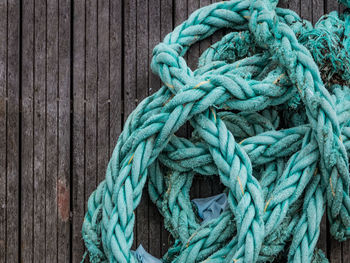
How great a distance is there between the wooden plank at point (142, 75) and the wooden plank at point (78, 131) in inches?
9.0

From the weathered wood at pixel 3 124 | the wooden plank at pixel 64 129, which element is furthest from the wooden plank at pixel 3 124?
the wooden plank at pixel 64 129

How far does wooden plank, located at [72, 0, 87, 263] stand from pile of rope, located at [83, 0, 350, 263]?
0.13m

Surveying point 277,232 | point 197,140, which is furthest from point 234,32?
point 277,232

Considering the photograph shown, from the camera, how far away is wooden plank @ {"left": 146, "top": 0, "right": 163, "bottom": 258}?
1.69m

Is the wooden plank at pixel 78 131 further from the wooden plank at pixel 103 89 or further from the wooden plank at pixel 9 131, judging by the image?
the wooden plank at pixel 9 131

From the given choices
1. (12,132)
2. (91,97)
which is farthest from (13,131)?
(91,97)

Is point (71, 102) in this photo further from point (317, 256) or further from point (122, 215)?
point (317, 256)

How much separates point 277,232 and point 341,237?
11.5 inches

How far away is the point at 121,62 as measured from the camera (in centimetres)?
176

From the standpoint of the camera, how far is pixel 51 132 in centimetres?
175

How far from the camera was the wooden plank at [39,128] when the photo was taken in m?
1.71

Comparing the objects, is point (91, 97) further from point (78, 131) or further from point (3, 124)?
point (3, 124)

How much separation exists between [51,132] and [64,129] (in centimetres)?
6

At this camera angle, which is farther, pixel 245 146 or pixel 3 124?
pixel 3 124
